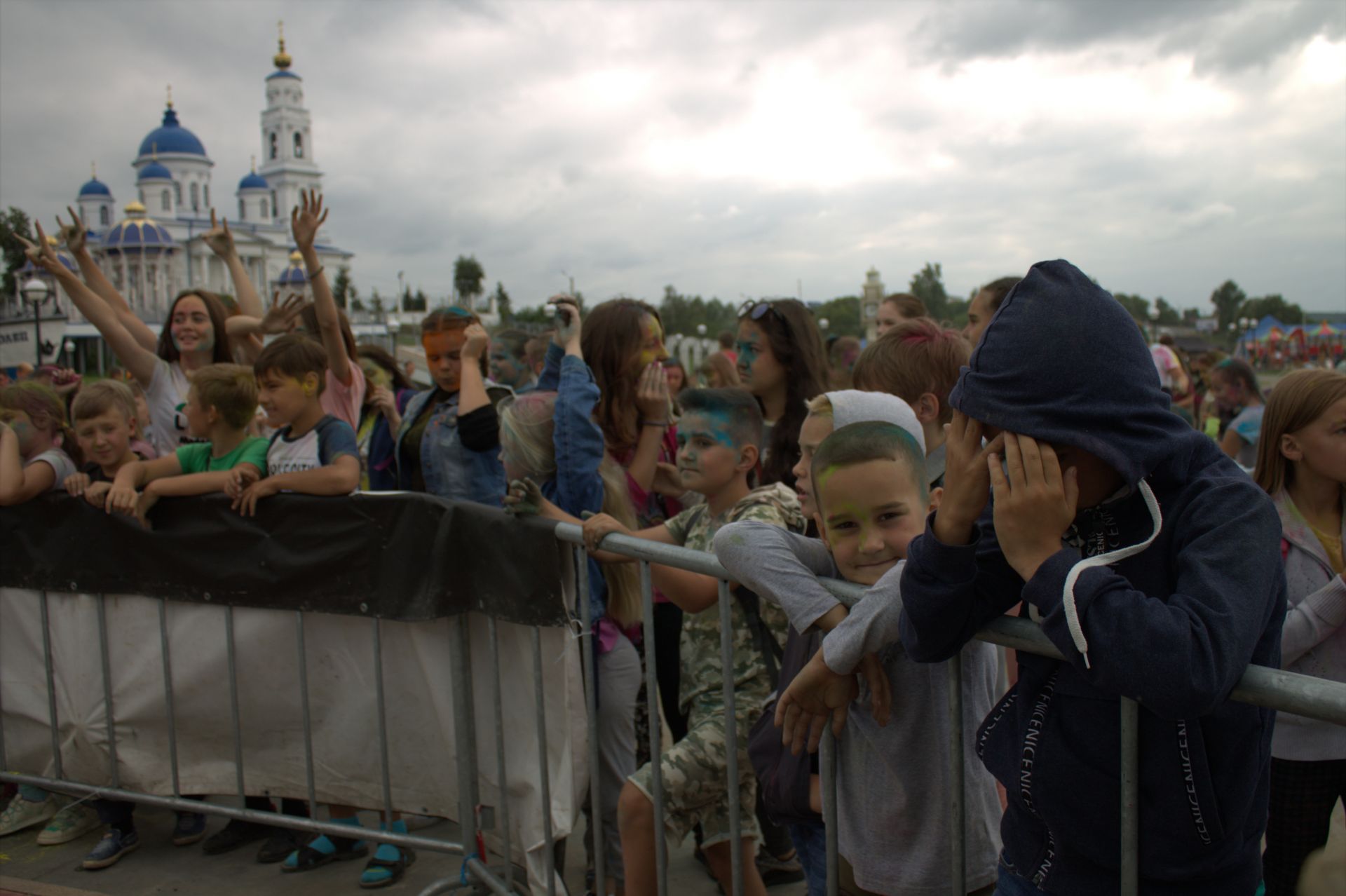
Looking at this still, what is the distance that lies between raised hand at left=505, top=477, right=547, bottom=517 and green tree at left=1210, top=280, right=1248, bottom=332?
109 metres

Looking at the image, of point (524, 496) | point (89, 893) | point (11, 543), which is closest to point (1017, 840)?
point (524, 496)

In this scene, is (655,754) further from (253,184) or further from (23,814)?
(253,184)

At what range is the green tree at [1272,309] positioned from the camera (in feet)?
281

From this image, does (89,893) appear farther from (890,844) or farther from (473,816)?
(890,844)

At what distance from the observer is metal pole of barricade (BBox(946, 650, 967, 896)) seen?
1.92 meters

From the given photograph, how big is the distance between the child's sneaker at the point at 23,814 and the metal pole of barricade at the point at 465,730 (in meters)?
2.35

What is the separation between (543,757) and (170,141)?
10740 cm

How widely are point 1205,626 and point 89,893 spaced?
13.4 ft

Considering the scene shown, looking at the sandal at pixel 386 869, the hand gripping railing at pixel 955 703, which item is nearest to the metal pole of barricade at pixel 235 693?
the sandal at pixel 386 869

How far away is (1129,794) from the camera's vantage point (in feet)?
4.95

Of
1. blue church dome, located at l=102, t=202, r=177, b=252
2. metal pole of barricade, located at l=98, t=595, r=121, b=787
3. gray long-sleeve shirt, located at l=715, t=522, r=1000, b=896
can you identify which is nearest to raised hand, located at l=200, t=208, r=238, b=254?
metal pole of barricade, located at l=98, t=595, r=121, b=787

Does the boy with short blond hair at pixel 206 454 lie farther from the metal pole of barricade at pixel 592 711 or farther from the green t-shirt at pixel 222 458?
the metal pole of barricade at pixel 592 711

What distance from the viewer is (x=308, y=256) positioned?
518 cm

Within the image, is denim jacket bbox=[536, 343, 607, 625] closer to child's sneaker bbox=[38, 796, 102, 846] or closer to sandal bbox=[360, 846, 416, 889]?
sandal bbox=[360, 846, 416, 889]
